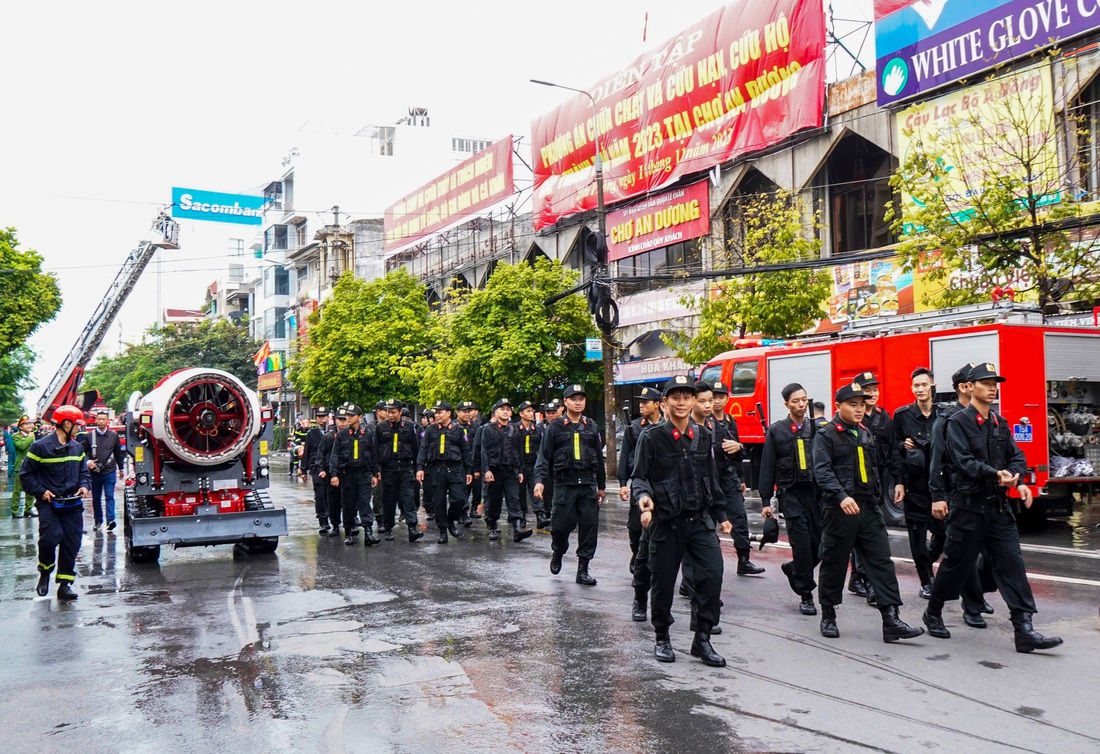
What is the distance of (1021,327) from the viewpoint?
531 inches

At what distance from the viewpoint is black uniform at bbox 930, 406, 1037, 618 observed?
7.07 metres

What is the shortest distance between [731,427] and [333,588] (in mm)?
4375

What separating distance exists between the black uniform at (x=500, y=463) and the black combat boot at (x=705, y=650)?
7.30 m

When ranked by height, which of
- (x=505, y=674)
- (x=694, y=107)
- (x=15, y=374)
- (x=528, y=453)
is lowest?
(x=505, y=674)

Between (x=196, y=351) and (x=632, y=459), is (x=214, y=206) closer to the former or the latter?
(x=632, y=459)

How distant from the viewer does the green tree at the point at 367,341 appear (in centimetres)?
3794

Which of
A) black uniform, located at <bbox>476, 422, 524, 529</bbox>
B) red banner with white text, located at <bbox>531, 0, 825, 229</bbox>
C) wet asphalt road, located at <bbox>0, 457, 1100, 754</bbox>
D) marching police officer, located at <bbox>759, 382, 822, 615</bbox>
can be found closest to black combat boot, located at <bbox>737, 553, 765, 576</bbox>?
wet asphalt road, located at <bbox>0, 457, 1100, 754</bbox>

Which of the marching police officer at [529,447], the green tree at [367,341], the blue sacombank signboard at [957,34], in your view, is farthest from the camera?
the green tree at [367,341]

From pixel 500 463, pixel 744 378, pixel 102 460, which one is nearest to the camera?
pixel 500 463

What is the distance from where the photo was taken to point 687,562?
717cm

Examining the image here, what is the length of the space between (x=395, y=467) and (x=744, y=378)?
7.59 metres

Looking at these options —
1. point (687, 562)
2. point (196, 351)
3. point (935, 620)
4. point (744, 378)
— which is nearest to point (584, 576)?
point (687, 562)

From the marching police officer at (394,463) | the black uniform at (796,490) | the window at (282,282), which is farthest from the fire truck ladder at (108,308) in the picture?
the window at (282,282)

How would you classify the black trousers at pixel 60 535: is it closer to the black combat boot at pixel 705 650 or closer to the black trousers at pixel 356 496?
the black trousers at pixel 356 496
